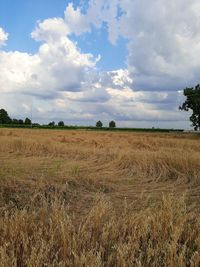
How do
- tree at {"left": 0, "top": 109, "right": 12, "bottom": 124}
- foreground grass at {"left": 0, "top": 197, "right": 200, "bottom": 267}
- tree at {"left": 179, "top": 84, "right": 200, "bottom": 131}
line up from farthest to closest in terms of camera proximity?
1. tree at {"left": 0, "top": 109, "right": 12, "bottom": 124}
2. tree at {"left": 179, "top": 84, "right": 200, "bottom": 131}
3. foreground grass at {"left": 0, "top": 197, "right": 200, "bottom": 267}

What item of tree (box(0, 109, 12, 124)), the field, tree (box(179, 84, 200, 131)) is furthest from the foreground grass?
tree (box(0, 109, 12, 124))

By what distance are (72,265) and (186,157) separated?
10364 millimetres

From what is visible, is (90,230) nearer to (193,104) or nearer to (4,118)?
(193,104)

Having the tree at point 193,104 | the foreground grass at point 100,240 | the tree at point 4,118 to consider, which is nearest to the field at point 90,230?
the foreground grass at point 100,240

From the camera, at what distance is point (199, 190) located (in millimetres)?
10836

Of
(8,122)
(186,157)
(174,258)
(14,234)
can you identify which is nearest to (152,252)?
(174,258)

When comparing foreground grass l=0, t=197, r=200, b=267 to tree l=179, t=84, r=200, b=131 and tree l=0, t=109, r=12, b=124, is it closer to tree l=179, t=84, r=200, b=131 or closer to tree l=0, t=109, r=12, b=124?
tree l=179, t=84, r=200, b=131

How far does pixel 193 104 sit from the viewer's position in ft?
164

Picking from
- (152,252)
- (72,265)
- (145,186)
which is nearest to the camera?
(72,265)

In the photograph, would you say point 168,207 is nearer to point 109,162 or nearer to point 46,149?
point 109,162

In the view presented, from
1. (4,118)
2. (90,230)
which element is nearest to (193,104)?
(90,230)

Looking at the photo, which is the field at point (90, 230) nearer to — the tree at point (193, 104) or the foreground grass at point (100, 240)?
the foreground grass at point (100, 240)

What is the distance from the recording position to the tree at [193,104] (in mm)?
49312

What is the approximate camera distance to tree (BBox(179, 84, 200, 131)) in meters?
49.3
